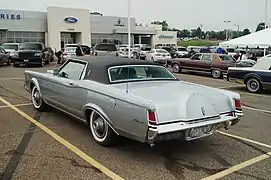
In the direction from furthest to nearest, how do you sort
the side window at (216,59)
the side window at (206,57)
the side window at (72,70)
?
the side window at (206,57) < the side window at (216,59) < the side window at (72,70)

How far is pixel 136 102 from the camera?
15.2 ft

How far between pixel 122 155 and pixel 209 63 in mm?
15400

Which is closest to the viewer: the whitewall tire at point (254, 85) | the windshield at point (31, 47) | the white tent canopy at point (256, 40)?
the whitewall tire at point (254, 85)

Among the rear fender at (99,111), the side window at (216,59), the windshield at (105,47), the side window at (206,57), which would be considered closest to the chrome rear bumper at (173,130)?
the rear fender at (99,111)

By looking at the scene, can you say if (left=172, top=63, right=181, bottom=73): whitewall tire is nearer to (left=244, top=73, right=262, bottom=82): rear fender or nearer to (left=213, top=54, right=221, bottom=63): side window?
(left=213, top=54, right=221, bottom=63): side window

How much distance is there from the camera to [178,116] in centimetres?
466

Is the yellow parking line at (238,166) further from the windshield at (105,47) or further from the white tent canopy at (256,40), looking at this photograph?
the windshield at (105,47)

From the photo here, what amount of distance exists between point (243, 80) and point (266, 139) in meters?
7.49

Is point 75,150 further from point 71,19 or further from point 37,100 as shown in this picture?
point 71,19

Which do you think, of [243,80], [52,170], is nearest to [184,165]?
[52,170]

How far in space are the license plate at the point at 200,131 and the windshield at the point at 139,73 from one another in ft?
5.59

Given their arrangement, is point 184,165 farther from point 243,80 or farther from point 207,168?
point 243,80

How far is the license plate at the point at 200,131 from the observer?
4766 mm

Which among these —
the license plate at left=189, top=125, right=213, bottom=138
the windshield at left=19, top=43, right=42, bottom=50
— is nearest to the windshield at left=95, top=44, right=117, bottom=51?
the windshield at left=19, top=43, right=42, bottom=50
